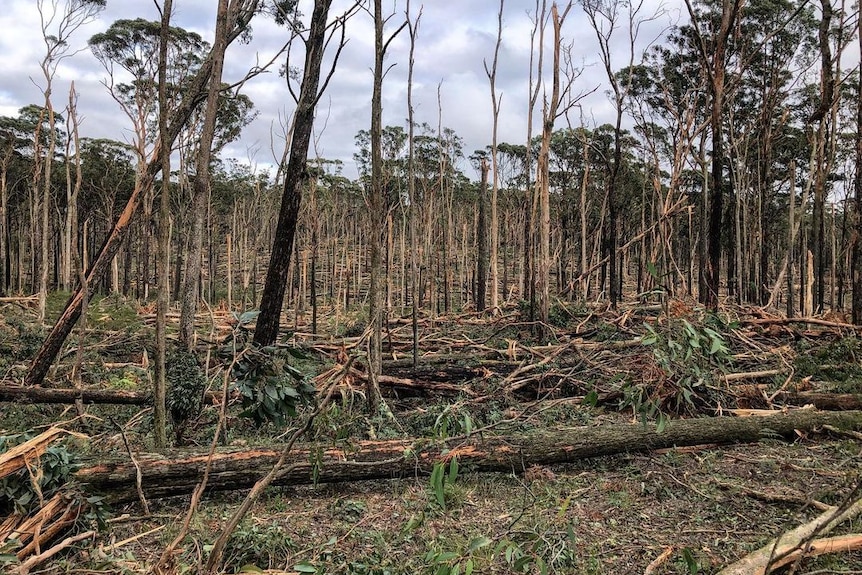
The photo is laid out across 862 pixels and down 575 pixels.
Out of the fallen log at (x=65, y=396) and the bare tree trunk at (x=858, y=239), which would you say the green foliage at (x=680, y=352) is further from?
the bare tree trunk at (x=858, y=239)

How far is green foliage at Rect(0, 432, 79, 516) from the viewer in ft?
9.77

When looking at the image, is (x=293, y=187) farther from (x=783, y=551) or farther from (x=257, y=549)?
(x=783, y=551)

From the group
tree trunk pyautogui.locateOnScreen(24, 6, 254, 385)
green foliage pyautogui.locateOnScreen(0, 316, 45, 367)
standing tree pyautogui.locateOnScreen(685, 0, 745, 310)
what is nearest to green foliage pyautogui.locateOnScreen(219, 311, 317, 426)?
tree trunk pyautogui.locateOnScreen(24, 6, 254, 385)

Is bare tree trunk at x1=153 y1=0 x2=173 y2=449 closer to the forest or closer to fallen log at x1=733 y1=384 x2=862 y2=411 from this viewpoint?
the forest

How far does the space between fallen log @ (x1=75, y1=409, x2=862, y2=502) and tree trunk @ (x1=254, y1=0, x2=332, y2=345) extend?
2873 mm

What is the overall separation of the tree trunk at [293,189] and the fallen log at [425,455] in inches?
113

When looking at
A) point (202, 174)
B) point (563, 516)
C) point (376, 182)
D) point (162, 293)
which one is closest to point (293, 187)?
point (376, 182)

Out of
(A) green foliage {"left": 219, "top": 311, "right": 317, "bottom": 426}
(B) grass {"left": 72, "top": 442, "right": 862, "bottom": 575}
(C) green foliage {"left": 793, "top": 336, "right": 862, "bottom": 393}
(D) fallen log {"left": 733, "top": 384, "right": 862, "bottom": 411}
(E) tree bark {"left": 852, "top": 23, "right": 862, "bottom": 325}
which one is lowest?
(B) grass {"left": 72, "top": 442, "right": 862, "bottom": 575}

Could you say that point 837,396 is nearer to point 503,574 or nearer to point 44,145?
point 503,574

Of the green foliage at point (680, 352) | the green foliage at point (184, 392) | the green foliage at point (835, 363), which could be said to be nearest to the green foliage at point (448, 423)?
the green foliage at point (680, 352)

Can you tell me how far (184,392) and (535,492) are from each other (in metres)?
3.21

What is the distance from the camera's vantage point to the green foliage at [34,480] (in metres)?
2.98

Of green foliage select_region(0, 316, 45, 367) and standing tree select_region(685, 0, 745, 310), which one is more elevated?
standing tree select_region(685, 0, 745, 310)

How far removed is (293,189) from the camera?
22.0ft
